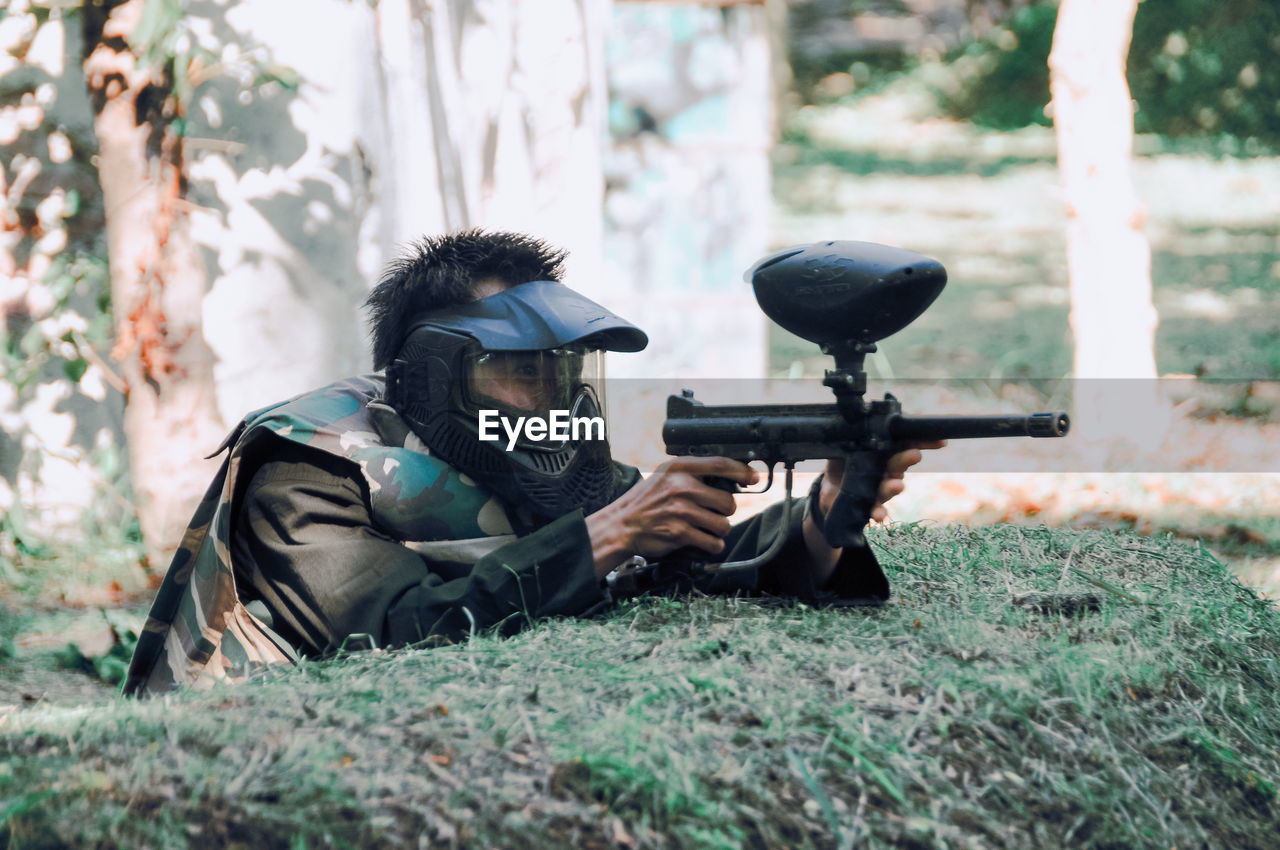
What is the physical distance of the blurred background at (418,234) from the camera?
4547 mm

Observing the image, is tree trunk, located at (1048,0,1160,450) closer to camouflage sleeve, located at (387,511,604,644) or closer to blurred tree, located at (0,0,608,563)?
blurred tree, located at (0,0,608,563)

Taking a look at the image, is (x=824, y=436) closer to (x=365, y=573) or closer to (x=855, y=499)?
(x=855, y=499)

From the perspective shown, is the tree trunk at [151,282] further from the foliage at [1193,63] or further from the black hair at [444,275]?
the foliage at [1193,63]

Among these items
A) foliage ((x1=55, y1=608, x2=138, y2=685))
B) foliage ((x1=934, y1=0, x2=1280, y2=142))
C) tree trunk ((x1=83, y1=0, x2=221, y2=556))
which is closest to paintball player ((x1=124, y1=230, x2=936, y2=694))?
foliage ((x1=55, y1=608, x2=138, y2=685))

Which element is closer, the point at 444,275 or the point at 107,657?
the point at 444,275

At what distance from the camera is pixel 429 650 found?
231 centimetres

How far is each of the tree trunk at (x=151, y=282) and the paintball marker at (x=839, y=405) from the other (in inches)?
107

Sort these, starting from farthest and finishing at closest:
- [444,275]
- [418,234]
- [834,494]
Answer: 1. [418,234]
2. [444,275]
3. [834,494]

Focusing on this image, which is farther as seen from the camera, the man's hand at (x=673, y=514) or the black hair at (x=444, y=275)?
the black hair at (x=444, y=275)

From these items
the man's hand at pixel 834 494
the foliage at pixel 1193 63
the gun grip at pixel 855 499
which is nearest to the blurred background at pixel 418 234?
the man's hand at pixel 834 494

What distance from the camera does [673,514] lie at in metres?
2.42

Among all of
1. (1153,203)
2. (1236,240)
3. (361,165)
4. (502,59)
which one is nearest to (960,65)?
(1153,203)

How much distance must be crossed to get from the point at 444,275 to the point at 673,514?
78 cm

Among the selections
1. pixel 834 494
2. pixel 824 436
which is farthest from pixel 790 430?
pixel 834 494
